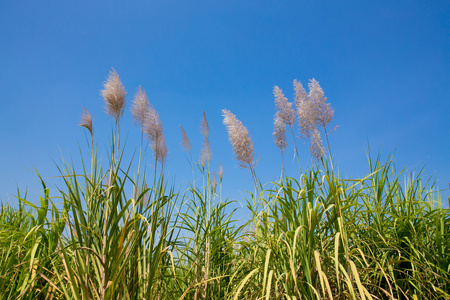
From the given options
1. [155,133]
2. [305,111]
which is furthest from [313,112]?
[155,133]

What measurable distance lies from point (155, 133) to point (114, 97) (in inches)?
17.6

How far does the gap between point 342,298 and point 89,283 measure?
1.61m

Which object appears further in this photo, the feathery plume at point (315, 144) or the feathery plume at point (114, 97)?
the feathery plume at point (315, 144)

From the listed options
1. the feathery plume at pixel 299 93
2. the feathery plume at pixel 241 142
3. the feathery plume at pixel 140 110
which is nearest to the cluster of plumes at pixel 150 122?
the feathery plume at pixel 140 110

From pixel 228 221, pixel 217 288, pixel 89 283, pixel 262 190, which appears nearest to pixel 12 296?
pixel 89 283

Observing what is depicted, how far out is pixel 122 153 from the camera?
225 cm

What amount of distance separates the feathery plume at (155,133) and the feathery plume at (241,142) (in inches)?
34.1

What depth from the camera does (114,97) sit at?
2.52 metres

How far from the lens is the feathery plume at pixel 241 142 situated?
10.9ft

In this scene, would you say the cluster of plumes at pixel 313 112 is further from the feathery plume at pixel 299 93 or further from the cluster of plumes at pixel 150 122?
the cluster of plumes at pixel 150 122

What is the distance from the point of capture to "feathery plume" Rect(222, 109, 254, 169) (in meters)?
3.32

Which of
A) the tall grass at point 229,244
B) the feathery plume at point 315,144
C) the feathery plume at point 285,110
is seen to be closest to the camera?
the tall grass at point 229,244

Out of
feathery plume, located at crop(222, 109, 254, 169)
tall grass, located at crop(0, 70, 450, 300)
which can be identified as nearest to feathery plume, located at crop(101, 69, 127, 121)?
tall grass, located at crop(0, 70, 450, 300)

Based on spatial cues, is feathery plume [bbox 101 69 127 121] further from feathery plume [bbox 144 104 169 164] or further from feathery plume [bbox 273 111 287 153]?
feathery plume [bbox 273 111 287 153]
